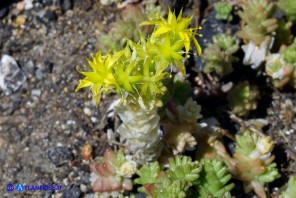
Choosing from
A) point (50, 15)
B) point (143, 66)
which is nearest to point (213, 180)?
point (143, 66)

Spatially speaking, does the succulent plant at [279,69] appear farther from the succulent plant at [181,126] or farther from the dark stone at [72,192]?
the dark stone at [72,192]

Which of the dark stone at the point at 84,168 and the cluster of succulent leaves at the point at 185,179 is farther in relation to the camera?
the dark stone at the point at 84,168

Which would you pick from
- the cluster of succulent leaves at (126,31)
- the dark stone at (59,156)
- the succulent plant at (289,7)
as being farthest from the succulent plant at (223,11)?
the dark stone at (59,156)

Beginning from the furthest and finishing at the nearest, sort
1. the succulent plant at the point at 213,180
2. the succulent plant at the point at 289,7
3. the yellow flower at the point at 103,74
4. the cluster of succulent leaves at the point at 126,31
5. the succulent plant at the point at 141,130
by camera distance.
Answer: the succulent plant at the point at 289,7
the cluster of succulent leaves at the point at 126,31
the succulent plant at the point at 213,180
the succulent plant at the point at 141,130
the yellow flower at the point at 103,74

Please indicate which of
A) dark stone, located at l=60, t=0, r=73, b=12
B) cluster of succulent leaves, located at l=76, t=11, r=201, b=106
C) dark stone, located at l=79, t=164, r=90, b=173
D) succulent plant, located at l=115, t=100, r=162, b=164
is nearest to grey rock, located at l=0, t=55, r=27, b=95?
dark stone, located at l=60, t=0, r=73, b=12

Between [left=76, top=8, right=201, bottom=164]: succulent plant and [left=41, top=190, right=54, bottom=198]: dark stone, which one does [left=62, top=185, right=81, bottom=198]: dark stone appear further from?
[left=76, top=8, right=201, bottom=164]: succulent plant

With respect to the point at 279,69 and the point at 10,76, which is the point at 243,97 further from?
the point at 10,76

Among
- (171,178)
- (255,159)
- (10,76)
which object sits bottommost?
(255,159)
